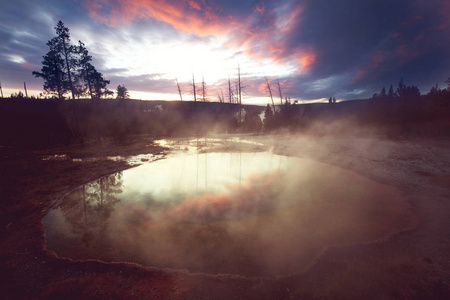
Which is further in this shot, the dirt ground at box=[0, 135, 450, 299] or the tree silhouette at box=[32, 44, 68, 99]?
the tree silhouette at box=[32, 44, 68, 99]

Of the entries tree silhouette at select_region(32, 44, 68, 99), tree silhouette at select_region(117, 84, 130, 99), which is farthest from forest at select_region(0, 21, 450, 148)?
tree silhouette at select_region(117, 84, 130, 99)

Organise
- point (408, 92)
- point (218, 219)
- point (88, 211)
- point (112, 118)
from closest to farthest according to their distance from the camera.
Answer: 1. point (218, 219)
2. point (88, 211)
3. point (112, 118)
4. point (408, 92)

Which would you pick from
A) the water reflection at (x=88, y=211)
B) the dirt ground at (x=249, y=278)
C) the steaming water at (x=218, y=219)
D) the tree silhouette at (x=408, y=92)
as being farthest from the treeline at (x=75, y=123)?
the tree silhouette at (x=408, y=92)

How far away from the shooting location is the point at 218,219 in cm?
466

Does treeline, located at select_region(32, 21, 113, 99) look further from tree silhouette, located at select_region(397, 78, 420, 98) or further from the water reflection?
tree silhouette, located at select_region(397, 78, 420, 98)

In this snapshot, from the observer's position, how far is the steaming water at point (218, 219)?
133 inches

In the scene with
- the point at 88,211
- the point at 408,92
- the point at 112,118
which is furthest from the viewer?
the point at 408,92

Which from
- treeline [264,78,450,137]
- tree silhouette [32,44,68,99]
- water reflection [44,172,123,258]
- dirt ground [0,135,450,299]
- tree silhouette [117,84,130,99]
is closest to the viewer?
dirt ground [0,135,450,299]

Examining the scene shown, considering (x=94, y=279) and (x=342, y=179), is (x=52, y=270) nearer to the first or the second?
(x=94, y=279)

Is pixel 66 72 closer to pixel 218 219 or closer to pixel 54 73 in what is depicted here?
pixel 54 73

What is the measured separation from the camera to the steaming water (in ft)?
11.1

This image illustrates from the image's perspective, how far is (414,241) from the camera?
3658mm

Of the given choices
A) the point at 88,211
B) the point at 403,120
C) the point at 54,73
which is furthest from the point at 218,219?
the point at 54,73

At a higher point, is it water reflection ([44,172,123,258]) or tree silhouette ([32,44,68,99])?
tree silhouette ([32,44,68,99])
